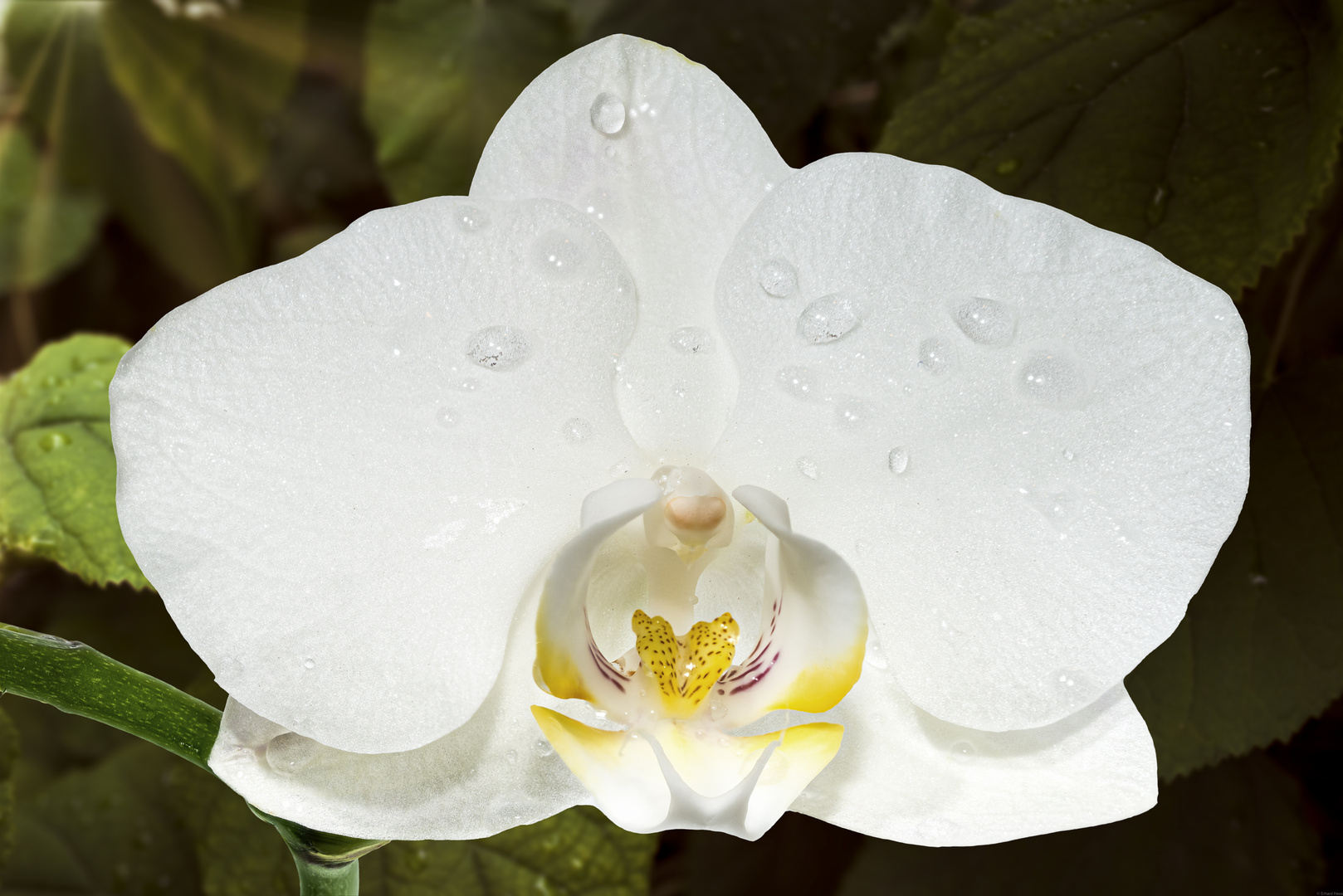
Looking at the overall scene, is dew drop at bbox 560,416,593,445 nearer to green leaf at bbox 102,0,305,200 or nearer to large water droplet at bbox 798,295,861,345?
large water droplet at bbox 798,295,861,345

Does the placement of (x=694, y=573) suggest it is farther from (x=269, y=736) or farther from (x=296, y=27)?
(x=296, y=27)

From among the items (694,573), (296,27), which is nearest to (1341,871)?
(694,573)

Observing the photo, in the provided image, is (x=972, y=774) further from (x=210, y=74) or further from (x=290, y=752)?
(x=210, y=74)

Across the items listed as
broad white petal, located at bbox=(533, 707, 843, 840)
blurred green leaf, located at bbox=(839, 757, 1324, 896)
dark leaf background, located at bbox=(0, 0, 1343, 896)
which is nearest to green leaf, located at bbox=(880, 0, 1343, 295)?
dark leaf background, located at bbox=(0, 0, 1343, 896)

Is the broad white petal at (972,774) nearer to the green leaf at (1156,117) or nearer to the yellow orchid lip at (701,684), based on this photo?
the yellow orchid lip at (701,684)

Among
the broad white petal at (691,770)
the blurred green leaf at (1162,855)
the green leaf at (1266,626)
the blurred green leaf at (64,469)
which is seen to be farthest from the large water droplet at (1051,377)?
the blurred green leaf at (1162,855)
